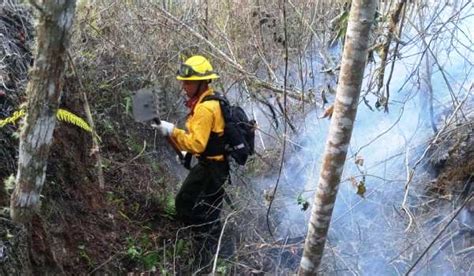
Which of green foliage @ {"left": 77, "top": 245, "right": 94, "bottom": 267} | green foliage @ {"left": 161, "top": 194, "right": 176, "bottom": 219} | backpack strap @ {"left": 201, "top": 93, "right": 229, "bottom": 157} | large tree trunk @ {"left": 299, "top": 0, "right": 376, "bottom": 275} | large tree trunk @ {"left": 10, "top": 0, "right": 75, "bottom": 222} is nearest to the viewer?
large tree trunk @ {"left": 10, "top": 0, "right": 75, "bottom": 222}

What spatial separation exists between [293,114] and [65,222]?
10.6 feet

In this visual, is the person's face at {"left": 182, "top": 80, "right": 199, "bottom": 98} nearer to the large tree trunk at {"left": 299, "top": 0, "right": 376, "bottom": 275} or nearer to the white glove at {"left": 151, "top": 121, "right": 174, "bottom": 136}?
the white glove at {"left": 151, "top": 121, "right": 174, "bottom": 136}

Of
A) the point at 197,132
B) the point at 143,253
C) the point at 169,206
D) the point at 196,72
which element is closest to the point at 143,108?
the point at 197,132

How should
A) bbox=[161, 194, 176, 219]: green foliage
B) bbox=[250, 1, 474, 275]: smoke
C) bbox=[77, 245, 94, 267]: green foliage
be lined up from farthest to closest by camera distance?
bbox=[161, 194, 176, 219]: green foliage, bbox=[250, 1, 474, 275]: smoke, bbox=[77, 245, 94, 267]: green foliage

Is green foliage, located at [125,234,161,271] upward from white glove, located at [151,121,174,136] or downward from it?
downward

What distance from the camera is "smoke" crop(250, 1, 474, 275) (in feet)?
15.4

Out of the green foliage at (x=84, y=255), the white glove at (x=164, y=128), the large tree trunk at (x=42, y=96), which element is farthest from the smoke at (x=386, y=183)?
the large tree trunk at (x=42, y=96)

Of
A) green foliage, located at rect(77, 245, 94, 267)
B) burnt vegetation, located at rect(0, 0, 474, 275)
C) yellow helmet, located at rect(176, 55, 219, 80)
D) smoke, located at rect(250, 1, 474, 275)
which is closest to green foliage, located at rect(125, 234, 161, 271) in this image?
burnt vegetation, located at rect(0, 0, 474, 275)

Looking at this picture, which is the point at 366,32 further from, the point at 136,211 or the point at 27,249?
the point at 136,211

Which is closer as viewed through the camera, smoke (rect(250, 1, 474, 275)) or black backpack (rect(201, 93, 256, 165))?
black backpack (rect(201, 93, 256, 165))

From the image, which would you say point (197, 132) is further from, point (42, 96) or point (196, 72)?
point (42, 96)

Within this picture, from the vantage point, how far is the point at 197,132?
4.30m

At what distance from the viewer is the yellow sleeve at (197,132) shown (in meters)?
4.30

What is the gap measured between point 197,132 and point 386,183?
6.85 ft
